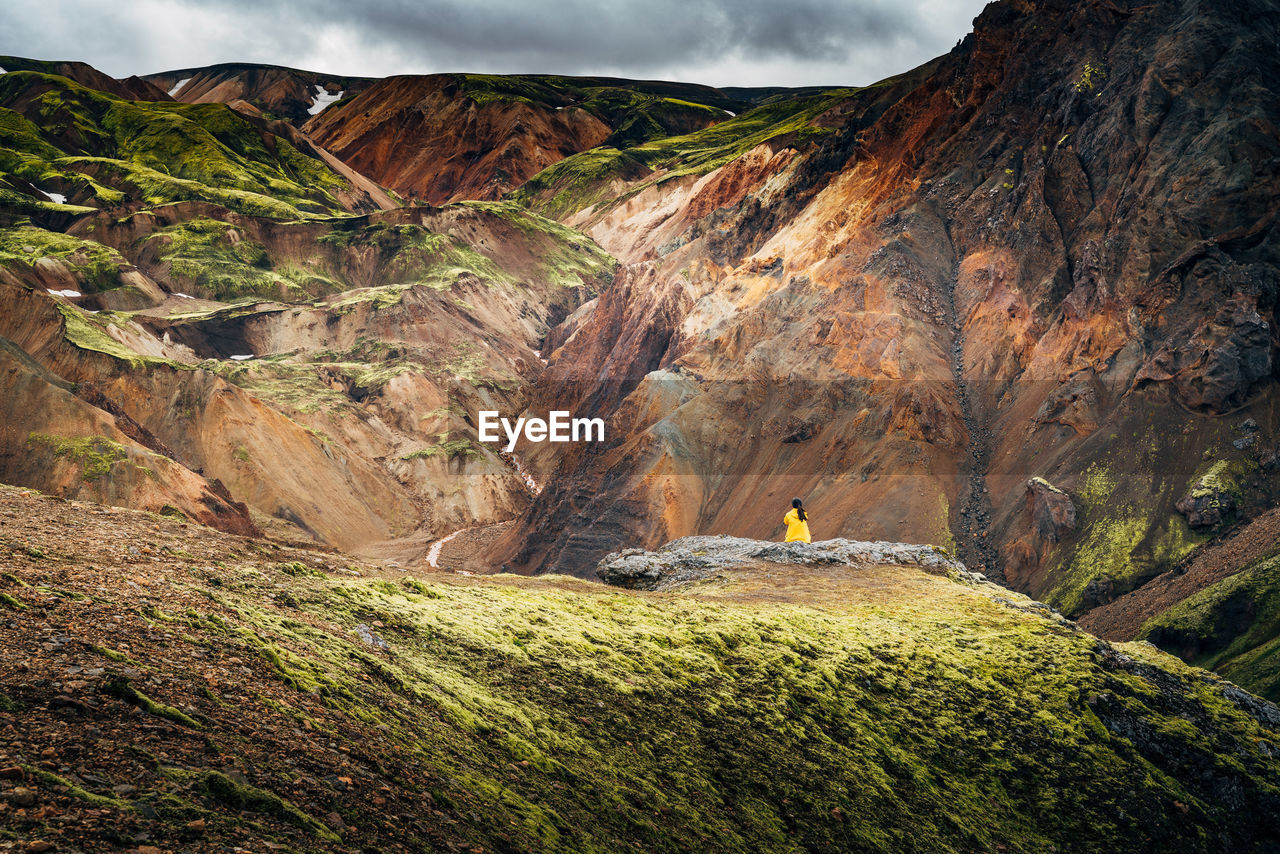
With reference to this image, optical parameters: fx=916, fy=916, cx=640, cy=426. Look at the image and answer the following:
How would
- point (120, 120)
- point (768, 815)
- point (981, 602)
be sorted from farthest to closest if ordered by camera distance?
point (120, 120), point (981, 602), point (768, 815)

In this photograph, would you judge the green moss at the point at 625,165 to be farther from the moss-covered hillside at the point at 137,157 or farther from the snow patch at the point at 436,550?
the snow patch at the point at 436,550

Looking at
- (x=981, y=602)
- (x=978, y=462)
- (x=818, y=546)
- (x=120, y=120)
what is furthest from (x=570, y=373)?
(x=120, y=120)

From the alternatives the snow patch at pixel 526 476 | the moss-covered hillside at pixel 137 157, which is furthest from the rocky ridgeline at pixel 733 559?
the moss-covered hillside at pixel 137 157

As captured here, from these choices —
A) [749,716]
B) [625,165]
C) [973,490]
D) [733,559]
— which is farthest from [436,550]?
[625,165]

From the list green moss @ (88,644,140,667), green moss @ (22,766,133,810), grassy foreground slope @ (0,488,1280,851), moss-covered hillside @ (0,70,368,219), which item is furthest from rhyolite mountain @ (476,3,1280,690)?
moss-covered hillside @ (0,70,368,219)

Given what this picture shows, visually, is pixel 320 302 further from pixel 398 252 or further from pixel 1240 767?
pixel 1240 767
